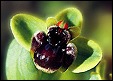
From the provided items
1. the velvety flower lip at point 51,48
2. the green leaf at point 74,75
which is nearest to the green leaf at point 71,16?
the velvety flower lip at point 51,48

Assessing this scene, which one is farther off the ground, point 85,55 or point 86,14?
point 85,55

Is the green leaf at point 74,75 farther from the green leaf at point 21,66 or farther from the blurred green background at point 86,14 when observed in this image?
the blurred green background at point 86,14

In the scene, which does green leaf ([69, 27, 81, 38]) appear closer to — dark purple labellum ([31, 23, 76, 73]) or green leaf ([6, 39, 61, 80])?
dark purple labellum ([31, 23, 76, 73])

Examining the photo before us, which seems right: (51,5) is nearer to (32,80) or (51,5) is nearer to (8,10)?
(8,10)

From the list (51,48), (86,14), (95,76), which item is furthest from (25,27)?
(86,14)

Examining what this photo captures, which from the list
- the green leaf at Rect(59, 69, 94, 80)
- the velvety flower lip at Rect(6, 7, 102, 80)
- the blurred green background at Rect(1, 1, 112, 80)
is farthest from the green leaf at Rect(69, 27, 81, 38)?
the blurred green background at Rect(1, 1, 112, 80)

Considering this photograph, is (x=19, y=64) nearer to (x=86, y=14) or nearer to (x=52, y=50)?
(x=52, y=50)
